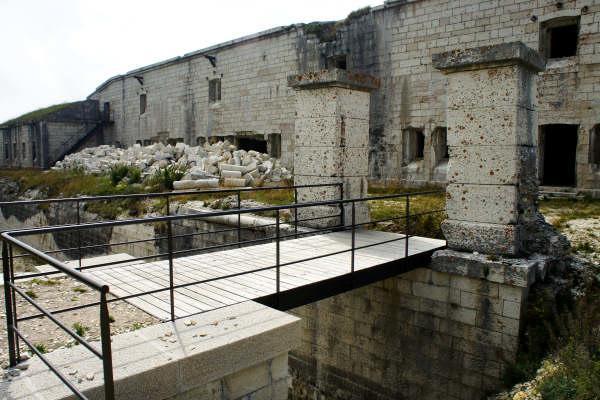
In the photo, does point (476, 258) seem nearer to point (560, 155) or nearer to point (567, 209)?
point (567, 209)

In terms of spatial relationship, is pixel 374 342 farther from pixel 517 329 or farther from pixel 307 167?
pixel 307 167

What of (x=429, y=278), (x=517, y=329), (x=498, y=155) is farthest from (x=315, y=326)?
(x=498, y=155)

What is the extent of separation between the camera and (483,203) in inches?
250

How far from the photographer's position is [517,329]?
586 cm

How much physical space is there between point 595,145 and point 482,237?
730 centimetres

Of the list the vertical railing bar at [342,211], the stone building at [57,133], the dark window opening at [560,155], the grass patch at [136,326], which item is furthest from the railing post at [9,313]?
the stone building at [57,133]

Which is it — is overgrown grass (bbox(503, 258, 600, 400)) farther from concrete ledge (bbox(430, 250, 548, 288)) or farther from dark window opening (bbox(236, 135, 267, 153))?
dark window opening (bbox(236, 135, 267, 153))

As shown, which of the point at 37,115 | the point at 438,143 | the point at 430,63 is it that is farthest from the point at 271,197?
the point at 37,115

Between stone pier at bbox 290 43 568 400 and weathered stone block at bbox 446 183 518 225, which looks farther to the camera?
weathered stone block at bbox 446 183 518 225

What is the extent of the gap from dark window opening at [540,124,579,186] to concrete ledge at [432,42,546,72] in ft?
32.7

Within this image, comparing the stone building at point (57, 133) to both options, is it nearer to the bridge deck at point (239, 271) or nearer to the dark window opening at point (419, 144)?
the dark window opening at point (419, 144)

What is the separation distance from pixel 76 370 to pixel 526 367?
15.9ft

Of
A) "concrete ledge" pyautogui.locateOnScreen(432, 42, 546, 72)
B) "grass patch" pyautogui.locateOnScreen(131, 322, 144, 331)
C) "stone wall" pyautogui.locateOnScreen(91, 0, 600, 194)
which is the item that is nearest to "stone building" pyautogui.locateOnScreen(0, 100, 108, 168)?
"stone wall" pyautogui.locateOnScreen(91, 0, 600, 194)

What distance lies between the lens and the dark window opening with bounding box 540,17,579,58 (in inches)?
470
